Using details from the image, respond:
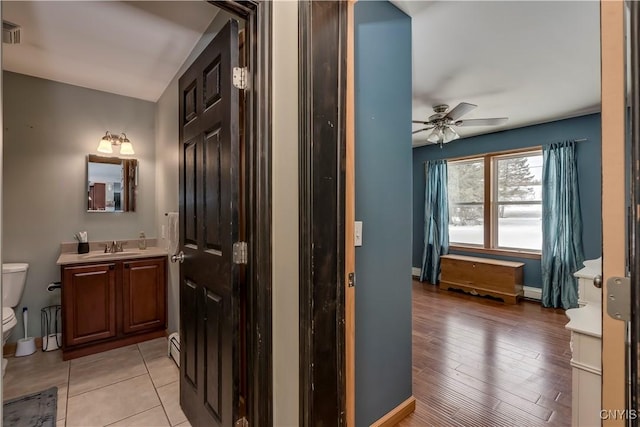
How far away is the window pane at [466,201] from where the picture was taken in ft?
16.9

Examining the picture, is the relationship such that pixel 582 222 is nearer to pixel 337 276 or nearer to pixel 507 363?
pixel 507 363

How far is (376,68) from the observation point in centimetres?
167

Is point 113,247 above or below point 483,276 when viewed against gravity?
above

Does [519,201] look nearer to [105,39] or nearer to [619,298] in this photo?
[619,298]

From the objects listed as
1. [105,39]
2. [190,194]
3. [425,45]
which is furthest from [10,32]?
[425,45]

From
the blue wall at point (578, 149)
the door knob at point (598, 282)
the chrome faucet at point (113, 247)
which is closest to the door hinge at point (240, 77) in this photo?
the door knob at point (598, 282)

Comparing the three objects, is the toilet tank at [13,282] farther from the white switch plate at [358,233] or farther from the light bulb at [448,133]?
the light bulb at [448,133]

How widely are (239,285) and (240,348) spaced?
0.30m

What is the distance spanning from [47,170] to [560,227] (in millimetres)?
6014

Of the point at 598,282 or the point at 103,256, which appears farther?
the point at 103,256

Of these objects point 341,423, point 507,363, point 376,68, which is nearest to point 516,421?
point 507,363

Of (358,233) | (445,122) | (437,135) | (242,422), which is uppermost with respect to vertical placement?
(445,122)

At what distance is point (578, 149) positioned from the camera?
157 inches

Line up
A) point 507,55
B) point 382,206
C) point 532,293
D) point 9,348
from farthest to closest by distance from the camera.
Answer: point 532,293, point 9,348, point 507,55, point 382,206
